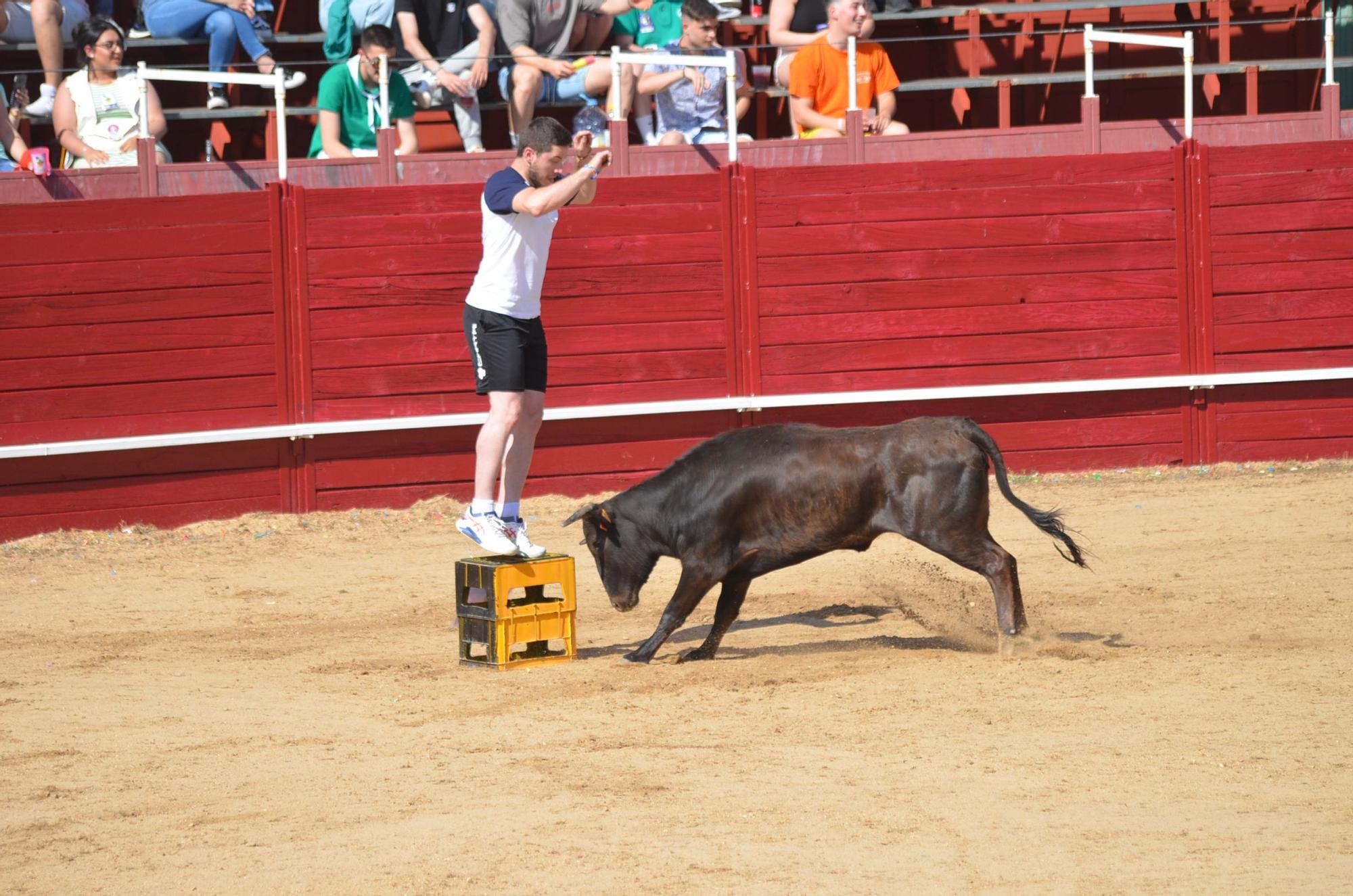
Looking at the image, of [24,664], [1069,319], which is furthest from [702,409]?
[24,664]

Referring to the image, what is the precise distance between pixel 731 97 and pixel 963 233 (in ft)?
5.69

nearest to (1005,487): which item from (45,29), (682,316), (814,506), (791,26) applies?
(814,506)

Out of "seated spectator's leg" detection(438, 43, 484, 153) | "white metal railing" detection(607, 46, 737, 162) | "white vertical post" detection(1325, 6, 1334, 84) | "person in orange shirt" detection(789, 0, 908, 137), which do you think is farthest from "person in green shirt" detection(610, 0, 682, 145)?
"white vertical post" detection(1325, 6, 1334, 84)

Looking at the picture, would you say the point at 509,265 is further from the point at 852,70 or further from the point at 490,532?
the point at 852,70

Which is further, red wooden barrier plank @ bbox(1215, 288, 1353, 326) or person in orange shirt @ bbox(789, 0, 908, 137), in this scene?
person in orange shirt @ bbox(789, 0, 908, 137)

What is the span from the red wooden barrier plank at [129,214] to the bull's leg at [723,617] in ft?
16.3

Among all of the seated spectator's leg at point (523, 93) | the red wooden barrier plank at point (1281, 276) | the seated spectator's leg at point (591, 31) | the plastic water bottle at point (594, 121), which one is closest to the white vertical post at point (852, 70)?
the plastic water bottle at point (594, 121)

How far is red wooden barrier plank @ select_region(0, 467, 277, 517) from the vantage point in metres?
9.54

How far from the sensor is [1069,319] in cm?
1057

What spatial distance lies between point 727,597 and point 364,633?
1.68 m

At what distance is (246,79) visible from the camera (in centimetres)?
954

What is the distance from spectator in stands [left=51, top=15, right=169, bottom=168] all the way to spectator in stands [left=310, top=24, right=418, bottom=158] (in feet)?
3.32

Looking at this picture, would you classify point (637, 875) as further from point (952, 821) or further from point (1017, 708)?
point (1017, 708)

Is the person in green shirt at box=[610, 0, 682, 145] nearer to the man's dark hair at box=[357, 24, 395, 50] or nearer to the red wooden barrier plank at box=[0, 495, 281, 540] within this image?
the man's dark hair at box=[357, 24, 395, 50]
